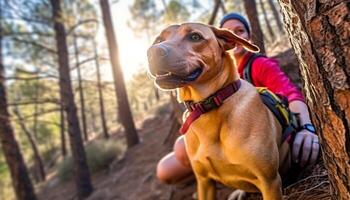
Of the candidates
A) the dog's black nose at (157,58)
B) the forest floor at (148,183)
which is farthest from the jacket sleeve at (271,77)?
the dog's black nose at (157,58)

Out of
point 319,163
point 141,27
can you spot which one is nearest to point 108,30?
point 319,163

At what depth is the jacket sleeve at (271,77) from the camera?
2.89 meters

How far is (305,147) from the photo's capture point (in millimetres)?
2338

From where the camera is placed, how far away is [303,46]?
1.28m

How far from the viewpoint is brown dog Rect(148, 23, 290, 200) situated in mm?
1844

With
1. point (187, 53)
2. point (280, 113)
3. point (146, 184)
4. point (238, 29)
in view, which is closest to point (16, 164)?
point (146, 184)

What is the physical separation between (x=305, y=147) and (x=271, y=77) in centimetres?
78

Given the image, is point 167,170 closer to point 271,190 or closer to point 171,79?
point 271,190

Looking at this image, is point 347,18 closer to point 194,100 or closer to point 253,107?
point 253,107

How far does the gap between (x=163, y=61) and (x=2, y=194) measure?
1409 inches

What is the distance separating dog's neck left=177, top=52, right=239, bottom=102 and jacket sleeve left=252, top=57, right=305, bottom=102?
89 cm

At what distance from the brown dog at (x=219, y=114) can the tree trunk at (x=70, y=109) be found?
7437 millimetres

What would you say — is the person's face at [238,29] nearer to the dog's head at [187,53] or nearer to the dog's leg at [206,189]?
the dog's head at [187,53]

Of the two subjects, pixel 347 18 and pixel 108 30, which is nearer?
pixel 347 18
